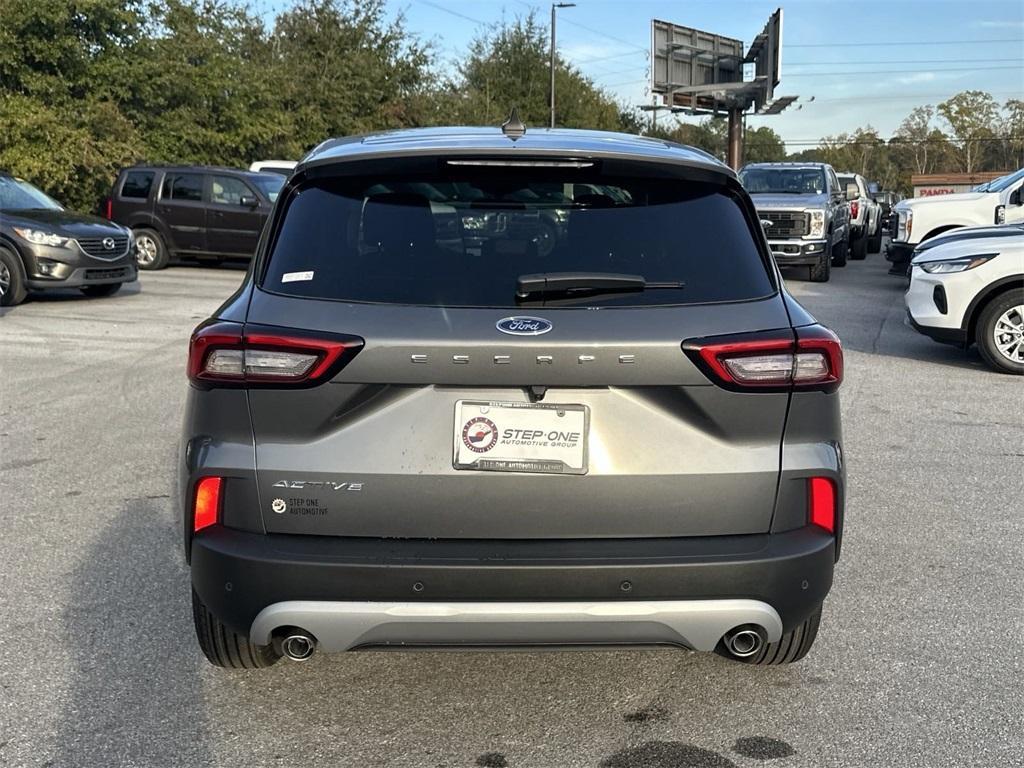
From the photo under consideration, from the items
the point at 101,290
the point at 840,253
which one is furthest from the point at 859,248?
the point at 101,290

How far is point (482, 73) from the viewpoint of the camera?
4850 centimetres

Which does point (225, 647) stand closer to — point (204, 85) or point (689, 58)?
point (204, 85)

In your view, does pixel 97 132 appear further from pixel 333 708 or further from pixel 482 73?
pixel 482 73

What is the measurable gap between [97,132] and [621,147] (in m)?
21.4

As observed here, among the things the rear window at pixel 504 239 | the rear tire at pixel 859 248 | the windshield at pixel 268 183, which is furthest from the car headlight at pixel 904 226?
the rear window at pixel 504 239

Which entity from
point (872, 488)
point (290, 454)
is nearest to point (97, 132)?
point (872, 488)

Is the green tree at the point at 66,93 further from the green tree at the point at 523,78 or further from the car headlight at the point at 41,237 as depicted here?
the green tree at the point at 523,78

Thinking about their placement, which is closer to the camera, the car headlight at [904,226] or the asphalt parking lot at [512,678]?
the asphalt parking lot at [512,678]

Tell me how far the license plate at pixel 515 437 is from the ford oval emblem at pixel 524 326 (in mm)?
190

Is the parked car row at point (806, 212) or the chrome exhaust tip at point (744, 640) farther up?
the parked car row at point (806, 212)

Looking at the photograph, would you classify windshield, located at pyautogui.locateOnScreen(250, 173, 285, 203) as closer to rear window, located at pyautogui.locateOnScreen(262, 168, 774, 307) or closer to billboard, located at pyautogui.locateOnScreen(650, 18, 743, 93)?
rear window, located at pyautogui.locateOnScreen(262, 168, 774, 307)

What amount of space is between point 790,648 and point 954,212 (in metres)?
13.7

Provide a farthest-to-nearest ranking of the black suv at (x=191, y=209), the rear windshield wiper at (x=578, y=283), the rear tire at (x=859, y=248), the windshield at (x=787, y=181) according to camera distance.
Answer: the rear tire at (x=859, y=248) → the windshield at (x=787, y=181) → the black suv at (x=191, y=209) → the rear windshield wiper at (x=578, y=283)

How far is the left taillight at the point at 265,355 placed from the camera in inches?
113
